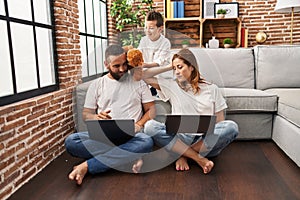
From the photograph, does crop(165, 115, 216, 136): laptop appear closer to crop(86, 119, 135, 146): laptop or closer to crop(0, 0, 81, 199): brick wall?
crop(86, 119, 135, 146): laptop

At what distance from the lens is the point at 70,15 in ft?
8.13

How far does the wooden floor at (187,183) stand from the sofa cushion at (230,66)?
0.97 meters

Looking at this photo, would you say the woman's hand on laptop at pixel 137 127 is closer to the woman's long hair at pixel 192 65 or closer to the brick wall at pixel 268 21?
the woman's long hair at pixel 192 65

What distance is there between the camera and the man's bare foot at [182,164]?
6.36 feet

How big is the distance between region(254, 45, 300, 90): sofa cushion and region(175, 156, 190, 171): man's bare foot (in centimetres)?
137

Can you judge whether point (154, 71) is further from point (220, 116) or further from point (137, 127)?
point (220, 116)

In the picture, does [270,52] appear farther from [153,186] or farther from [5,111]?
[5,111]

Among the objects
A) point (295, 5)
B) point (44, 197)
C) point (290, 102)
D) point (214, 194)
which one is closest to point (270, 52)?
point (290, 102)

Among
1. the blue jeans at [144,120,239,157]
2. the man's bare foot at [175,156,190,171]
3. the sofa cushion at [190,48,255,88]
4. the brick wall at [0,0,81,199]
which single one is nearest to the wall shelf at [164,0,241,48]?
the sofa cushion at [190,48,255,88]

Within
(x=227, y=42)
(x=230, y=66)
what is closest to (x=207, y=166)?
(x=230, y=66)

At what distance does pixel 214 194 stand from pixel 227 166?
44cm

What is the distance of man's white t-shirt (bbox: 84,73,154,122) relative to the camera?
6.19 feet

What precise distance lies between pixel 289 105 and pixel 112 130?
132 centimetres

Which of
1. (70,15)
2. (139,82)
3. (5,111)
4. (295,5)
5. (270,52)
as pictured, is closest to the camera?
(5,111)
